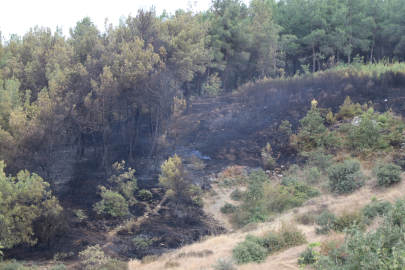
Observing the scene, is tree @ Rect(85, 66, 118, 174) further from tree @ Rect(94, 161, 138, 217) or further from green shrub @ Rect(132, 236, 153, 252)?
green shrub @ Rect(132, 236, 153, 252)

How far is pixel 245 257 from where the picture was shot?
307 inches

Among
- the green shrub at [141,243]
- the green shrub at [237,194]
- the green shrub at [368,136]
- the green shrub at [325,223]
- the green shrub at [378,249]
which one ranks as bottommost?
the green shrub at [237,194]

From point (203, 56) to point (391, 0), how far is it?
79.0ft

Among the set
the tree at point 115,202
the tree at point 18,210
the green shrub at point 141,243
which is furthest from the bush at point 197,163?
the tree at point 18,210

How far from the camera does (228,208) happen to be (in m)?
15.6

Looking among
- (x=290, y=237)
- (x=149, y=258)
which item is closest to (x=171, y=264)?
(x=149, y=258)

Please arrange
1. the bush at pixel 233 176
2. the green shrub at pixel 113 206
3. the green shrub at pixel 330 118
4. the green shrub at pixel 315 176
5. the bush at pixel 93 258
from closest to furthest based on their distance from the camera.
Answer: the bush at pixel 93 258 → the green shrub at pixel 113 206 → the green shrub at pixel 315 176 → the bush at pixel 233 176 → the green shrub at pixel 330 118

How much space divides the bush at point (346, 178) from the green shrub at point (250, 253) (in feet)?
20.0

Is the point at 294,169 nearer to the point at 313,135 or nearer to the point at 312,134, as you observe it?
the point at 313,135

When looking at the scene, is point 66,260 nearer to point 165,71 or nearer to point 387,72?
point 165,71

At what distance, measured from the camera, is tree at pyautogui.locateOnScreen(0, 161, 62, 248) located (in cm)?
1019

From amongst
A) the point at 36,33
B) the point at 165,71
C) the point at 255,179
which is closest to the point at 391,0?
the point at 165,71

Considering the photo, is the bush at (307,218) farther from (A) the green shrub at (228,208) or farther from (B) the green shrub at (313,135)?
(B) the green shrub at (313,135)

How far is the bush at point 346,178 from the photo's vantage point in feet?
40.6
